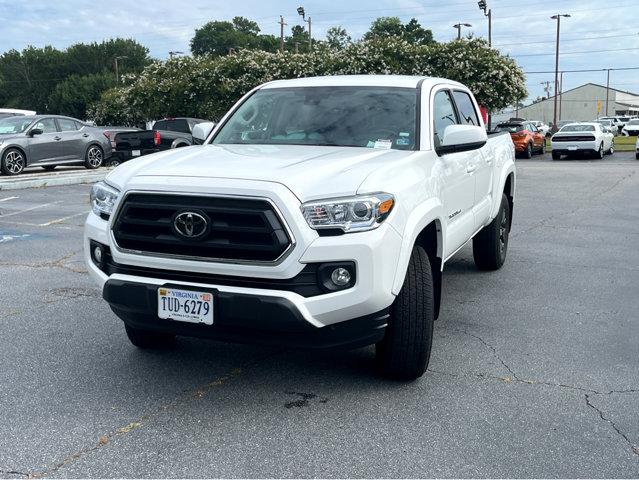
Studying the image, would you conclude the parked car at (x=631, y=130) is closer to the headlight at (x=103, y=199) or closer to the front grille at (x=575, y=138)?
the front grille at (x=575, y=138)

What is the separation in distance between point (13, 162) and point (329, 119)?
14817 mm

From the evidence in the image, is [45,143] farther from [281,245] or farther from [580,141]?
[580,141]

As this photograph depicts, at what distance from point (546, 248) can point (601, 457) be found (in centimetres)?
566

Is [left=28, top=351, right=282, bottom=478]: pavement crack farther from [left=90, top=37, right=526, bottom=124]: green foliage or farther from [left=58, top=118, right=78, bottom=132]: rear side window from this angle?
[left=90, top=37, right=526, bottom=124]: green foliage

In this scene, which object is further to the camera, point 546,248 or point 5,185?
point 5,185

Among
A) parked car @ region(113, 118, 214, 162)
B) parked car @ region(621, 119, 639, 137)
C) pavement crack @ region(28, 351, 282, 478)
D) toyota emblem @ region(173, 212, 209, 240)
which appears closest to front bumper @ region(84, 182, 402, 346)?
toyota emblem @ region(173, 212, 209, 240)

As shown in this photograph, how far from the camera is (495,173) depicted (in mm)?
→ 6762

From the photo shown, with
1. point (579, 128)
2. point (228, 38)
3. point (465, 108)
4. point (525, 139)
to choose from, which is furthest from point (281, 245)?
point (228, 38)

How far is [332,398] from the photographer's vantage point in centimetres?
403

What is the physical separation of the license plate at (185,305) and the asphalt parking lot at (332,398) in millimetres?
535

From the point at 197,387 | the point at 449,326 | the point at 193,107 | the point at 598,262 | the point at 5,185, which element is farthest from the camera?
the point at 193,107

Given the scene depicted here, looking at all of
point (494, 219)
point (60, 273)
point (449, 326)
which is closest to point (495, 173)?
point (494, 219)

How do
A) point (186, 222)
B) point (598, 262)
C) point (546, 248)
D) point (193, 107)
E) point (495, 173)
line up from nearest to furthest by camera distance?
point (186, 222), point (495, 173), point (598, 262), point (546, 248), point (193, 107)

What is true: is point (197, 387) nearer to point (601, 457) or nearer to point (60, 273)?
point (601, 457)
